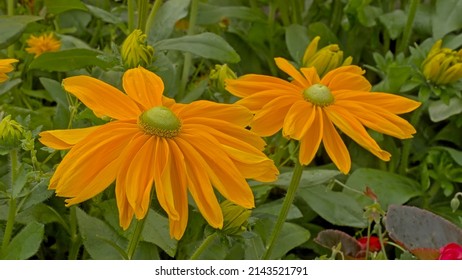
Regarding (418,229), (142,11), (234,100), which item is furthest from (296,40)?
(418,229)

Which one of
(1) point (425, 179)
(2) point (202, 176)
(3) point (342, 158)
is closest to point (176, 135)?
(2) point (202, 176)

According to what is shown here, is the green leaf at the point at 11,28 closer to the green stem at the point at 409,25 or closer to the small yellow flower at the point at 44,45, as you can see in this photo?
the small yellow flower at the point at 44,45

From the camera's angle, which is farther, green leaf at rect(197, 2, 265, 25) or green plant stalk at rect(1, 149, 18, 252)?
green leaf at rect(197, 2, 265, 25)

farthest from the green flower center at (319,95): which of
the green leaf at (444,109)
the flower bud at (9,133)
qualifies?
the green leaf at (444,109)

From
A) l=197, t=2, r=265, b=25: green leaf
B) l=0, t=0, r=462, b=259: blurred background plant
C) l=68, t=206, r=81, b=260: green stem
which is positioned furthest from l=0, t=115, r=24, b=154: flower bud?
l=197, t=2, r=265, b=25: green leaf

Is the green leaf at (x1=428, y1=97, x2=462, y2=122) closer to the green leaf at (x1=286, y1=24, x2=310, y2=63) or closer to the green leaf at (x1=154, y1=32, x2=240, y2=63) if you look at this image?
the green leaf at (x1=286, y1=24, x2=310, y2=63)
